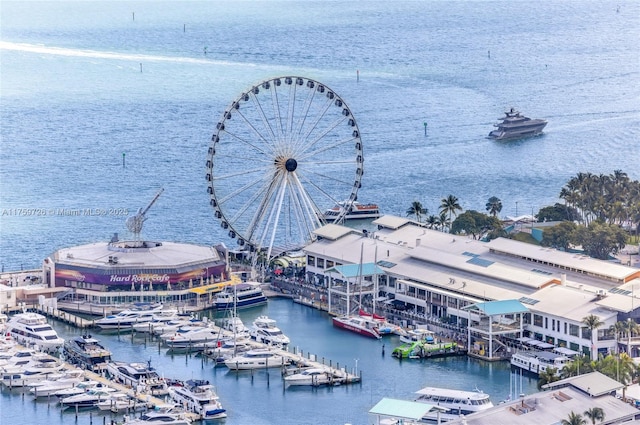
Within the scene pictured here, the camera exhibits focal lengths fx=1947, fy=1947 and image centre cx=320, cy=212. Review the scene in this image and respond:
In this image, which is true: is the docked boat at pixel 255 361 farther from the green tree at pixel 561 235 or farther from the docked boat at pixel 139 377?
the green tree at pixel 561 235

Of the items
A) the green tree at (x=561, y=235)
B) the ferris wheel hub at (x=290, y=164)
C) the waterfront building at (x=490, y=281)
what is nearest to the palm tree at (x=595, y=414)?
the waterfront building at (x=490, y=281)

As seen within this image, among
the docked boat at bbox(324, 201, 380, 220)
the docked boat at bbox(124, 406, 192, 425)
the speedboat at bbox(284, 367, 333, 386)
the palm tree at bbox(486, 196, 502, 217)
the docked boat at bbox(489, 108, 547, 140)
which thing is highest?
the docked boat at bbox(489, 108, 547, 140)

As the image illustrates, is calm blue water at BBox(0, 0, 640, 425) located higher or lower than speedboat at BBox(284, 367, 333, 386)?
higher

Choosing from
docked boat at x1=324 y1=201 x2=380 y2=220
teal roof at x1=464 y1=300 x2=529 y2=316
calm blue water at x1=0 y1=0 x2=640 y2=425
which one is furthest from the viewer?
docked boat at x1=324 y1=201 x2=380 y2=220

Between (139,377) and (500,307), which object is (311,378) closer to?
(139,377)

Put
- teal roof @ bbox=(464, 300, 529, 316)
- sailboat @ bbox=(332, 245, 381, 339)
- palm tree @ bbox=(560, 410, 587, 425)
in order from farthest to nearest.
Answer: sailboat @ bbox=(332, 245, 381, 339)
teal roof @ bbox=(464, 300, 529, 316)
palm tree @ bbox=(560, 410, 587, 425)

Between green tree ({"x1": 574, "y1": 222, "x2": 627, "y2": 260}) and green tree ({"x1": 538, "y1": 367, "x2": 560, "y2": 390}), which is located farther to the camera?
green tree ({"x1": 574, "y1": 222, "x2": 627, "y2": 260})

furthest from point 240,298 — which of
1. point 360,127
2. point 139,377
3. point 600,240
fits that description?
point 360,127

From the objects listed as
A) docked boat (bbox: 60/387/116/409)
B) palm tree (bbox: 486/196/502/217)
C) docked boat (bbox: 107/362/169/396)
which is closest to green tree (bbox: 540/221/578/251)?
palm tree (bbox: 486/196/502/217)

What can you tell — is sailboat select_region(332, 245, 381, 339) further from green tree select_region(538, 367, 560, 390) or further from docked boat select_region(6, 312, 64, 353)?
docked boat select_region(6, 312, 64, 353)
